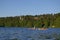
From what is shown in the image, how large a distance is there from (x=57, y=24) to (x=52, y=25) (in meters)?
5.54

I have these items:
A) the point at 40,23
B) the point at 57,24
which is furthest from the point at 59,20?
the point at 40,23

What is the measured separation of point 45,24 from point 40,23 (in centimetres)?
695

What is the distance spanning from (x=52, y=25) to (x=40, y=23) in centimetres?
1088

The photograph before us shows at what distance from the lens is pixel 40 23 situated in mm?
197750

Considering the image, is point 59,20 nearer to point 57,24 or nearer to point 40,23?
point 57,24

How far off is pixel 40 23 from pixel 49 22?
8.05m

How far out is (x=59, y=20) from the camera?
19512 cm

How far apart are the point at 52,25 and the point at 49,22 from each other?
382 centimetres

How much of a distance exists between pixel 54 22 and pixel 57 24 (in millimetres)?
4759

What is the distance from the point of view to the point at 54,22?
199 metres

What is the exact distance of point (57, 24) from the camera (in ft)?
640

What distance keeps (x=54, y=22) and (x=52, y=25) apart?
320cm

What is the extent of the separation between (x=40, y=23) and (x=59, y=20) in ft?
55.1
